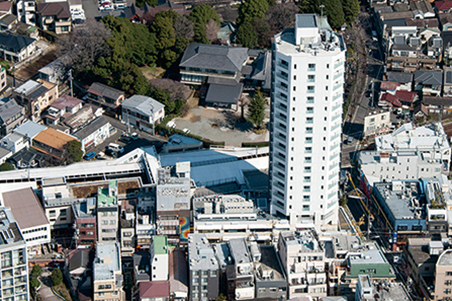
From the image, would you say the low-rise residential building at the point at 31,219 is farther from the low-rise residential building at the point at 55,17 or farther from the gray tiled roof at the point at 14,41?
the low-rise residential building at the point at 55,17

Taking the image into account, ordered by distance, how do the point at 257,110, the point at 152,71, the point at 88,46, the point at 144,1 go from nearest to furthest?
1. the point at 257,110
2. the point at 88,46
3. the point at 152,71
4. the point at 144,1

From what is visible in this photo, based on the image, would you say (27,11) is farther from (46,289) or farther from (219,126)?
(46,289)

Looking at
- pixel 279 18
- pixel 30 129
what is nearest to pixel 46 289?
pixel 30 129

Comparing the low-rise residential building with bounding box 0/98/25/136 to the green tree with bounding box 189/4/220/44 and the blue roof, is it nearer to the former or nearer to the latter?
the blue roof

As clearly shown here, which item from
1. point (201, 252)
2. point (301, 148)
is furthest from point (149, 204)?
point (301, 148)

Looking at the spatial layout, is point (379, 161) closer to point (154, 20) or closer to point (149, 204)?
point (149, 204)

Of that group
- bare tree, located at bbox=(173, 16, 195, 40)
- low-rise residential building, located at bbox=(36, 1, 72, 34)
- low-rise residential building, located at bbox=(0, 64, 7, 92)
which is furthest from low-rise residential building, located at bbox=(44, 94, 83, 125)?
bare tree, located at bbox=(173, 16, 195, 40)

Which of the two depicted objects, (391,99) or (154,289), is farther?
(391,99)

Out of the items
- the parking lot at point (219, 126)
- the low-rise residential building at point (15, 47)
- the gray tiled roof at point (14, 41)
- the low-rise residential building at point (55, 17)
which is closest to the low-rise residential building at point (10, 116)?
the low-rise residential building at point (15, 47)
